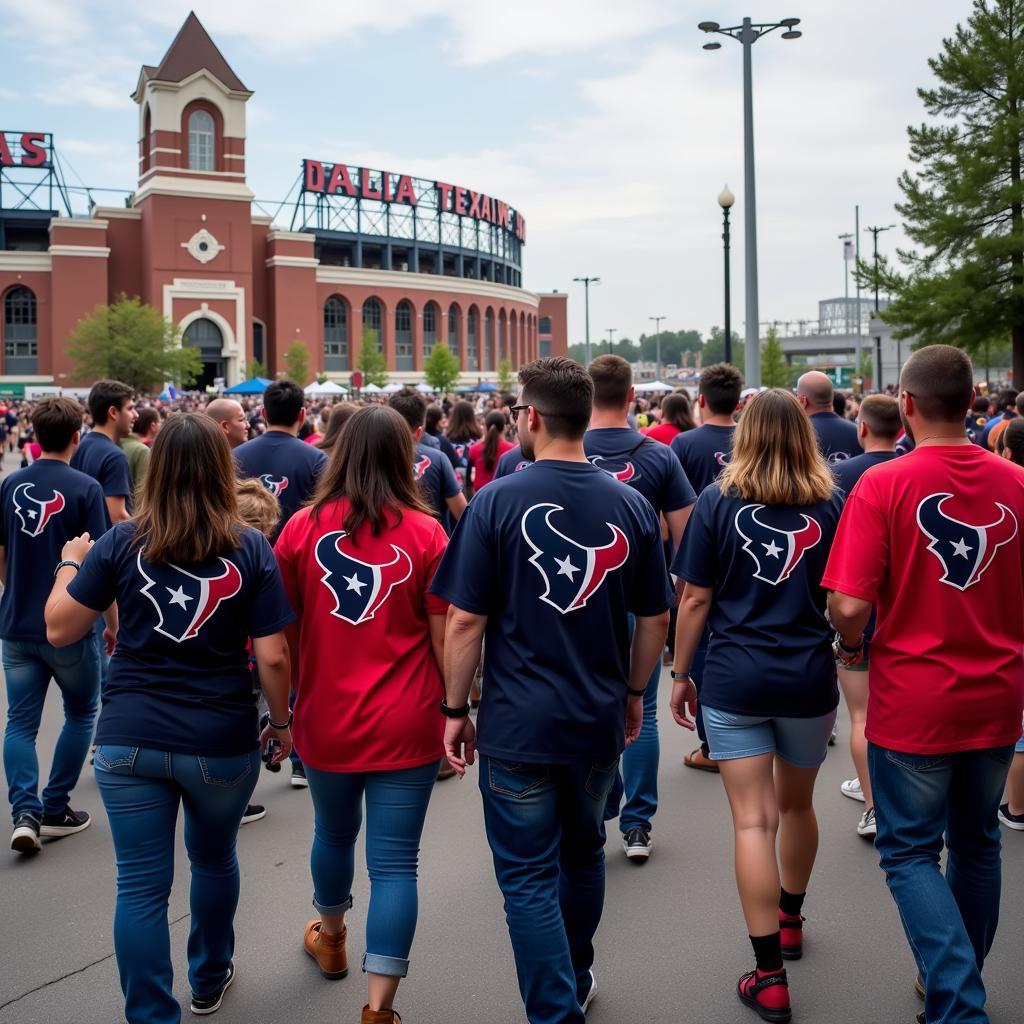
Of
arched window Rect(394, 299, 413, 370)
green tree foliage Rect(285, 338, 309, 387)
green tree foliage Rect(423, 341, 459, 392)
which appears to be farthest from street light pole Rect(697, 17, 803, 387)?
arched window Rect(394, 299, 413, 370)

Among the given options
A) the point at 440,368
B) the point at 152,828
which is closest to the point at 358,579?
the point at 152,828

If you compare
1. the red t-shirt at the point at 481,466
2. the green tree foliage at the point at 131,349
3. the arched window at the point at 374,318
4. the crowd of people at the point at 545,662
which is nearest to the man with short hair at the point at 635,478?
the crowd of people at the point at 545,662

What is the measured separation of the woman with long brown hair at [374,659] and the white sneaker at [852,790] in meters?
3.08

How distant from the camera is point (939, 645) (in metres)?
3.29

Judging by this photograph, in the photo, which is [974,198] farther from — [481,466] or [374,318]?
[374,318]

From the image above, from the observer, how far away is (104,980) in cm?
392

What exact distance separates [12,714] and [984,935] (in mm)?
4392

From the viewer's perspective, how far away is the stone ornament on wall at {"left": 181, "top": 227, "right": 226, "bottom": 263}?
64.6 metres

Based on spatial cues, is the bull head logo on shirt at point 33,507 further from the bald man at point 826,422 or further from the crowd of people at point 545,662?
the bald man at point 826,422

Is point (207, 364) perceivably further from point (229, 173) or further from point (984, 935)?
point (984, 935)

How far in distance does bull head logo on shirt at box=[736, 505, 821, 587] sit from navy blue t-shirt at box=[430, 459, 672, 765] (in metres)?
0.67

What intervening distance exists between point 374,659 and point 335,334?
2887 inches

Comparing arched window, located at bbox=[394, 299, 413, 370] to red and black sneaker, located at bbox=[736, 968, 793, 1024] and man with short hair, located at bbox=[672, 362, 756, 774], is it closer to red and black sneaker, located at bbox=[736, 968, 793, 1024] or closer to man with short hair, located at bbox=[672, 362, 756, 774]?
man with short hair, located at bbox=[672, 362, 756, 774]

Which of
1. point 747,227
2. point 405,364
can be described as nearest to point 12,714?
point 747,227
